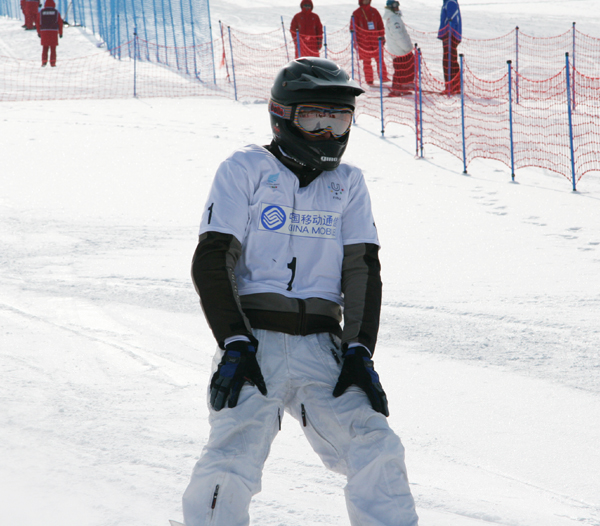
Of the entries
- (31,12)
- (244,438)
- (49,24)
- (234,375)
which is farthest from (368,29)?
(31,12)

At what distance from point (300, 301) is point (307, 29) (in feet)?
46.7

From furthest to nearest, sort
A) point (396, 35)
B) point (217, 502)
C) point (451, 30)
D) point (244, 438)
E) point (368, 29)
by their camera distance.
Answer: point (368, 29), point (396, 35), point (451, 30), point (244, 438), point (217, 502)

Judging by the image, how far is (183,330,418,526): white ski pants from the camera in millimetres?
1982

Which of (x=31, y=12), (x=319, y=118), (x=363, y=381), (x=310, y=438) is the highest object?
(x=31, y=12)

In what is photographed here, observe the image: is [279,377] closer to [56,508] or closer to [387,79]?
[56,508]

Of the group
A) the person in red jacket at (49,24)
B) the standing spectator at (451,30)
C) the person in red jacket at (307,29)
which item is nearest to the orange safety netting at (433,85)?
the person in red jacket at (307,29)

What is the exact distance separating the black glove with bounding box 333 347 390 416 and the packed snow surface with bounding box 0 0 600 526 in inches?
32.2

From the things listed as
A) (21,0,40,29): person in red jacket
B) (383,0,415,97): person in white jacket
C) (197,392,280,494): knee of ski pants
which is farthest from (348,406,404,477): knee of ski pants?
(21,0,40,29): person in red jacket

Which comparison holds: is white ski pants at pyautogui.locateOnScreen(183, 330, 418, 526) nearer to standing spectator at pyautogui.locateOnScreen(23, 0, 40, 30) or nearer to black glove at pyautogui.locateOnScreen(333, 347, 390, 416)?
black glove at pyautogui.locateOnScreen(333, 347, 390, 416)

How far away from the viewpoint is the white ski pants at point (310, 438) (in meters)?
1.98

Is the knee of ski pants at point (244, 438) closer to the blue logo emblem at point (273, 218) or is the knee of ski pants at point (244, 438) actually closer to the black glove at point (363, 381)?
the black glove at point (363, 381)

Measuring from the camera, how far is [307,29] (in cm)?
1557

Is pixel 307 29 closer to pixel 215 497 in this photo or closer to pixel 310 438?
pixel 310 438

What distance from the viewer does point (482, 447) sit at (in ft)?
11.2
